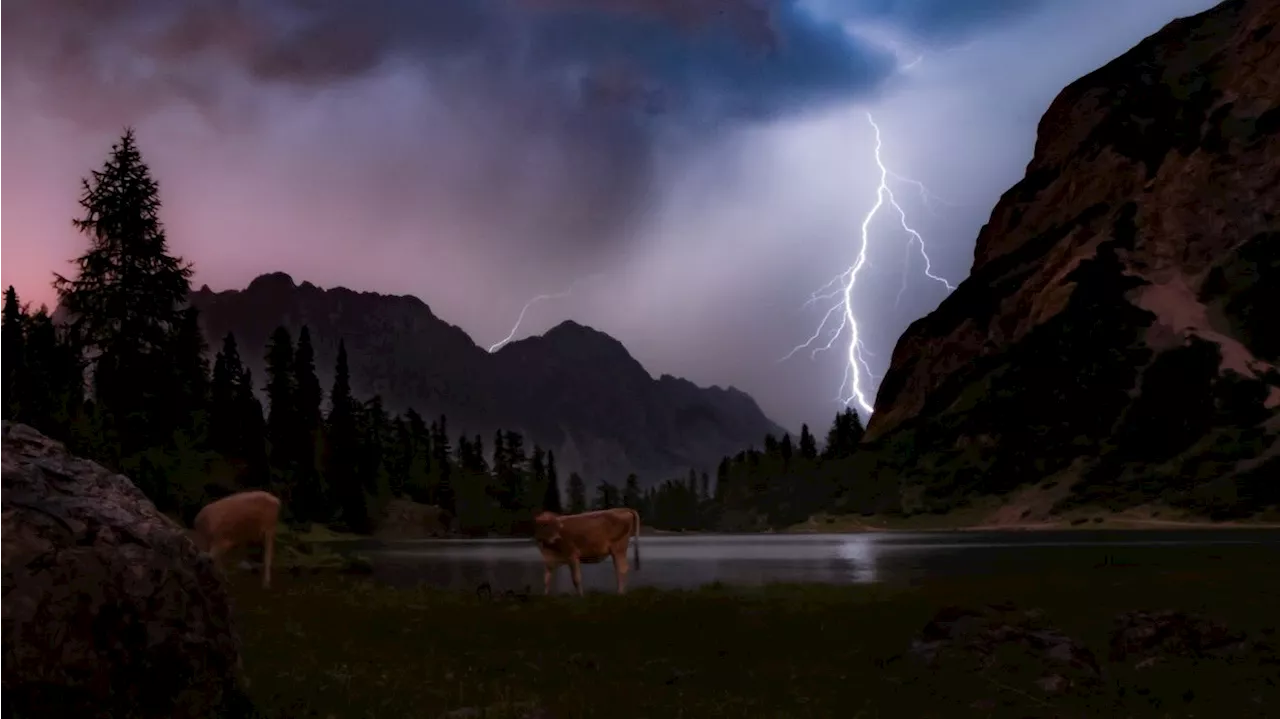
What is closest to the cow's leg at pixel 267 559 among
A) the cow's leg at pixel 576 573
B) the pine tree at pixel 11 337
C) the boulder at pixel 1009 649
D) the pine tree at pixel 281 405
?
the cow's leg at pixel 576 573

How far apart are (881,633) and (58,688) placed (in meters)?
15.1

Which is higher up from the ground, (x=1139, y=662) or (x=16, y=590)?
(x=16, y=590)

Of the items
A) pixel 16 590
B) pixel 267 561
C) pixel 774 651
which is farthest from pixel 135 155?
pixel 16 590

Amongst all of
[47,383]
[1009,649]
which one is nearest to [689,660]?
[1009,649]

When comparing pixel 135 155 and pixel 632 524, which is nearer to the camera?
pixel 632 524

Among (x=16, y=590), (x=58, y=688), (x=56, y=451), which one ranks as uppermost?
(x=56, y=451)

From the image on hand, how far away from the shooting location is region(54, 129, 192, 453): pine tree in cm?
5444

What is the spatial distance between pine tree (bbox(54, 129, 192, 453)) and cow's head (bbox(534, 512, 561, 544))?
110ft

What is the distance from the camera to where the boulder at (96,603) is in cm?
768

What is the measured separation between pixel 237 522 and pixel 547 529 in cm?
895

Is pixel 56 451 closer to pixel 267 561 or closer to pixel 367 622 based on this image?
pixel 367 622

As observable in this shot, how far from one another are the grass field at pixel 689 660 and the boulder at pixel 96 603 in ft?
4.66

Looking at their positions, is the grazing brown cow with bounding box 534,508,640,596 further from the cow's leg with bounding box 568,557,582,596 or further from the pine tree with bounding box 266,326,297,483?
the pine tree with bounding box 266,326,297,483

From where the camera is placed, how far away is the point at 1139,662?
1548cm
